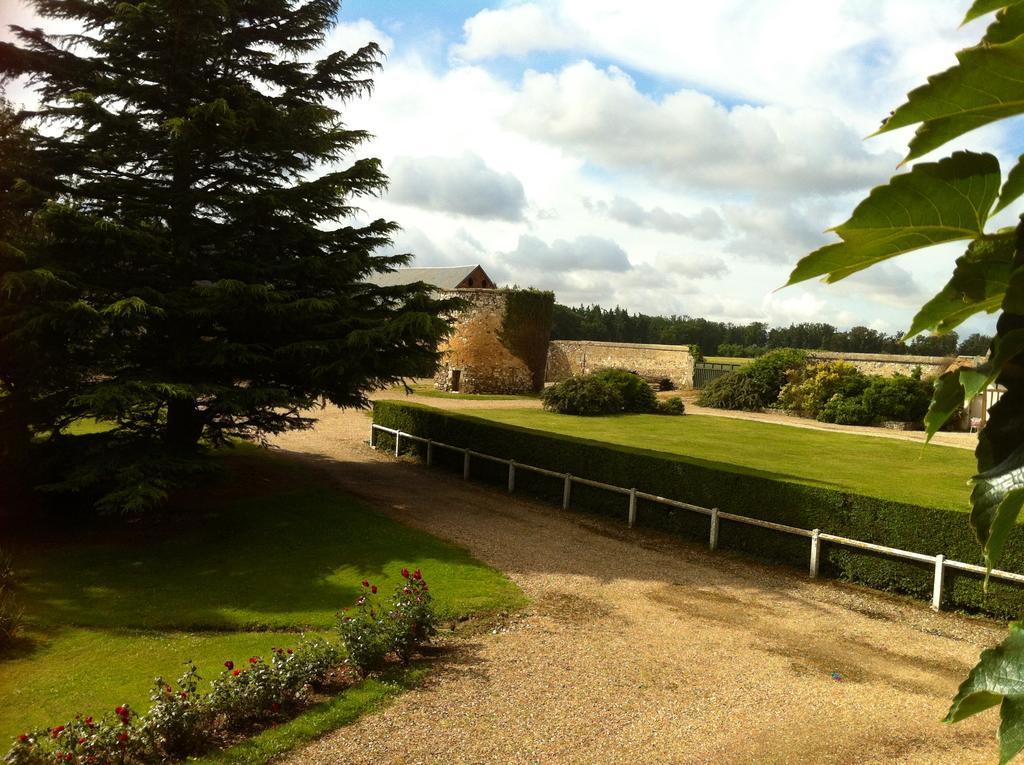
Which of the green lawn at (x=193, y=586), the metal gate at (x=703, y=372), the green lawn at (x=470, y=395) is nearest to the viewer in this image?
the green lawn at (x=193, y=586)

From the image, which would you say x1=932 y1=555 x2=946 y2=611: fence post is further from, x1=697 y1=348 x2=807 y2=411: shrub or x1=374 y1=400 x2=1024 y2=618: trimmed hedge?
x1=697 y1=348 x2=807 y2=411: shrub

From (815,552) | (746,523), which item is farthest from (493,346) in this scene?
(815,552)

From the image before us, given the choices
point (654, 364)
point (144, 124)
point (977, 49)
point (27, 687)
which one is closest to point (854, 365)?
point (654, 364)

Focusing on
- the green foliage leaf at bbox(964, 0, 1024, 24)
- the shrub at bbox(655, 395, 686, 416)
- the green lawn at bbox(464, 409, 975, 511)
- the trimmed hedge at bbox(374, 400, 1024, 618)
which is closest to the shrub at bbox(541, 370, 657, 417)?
the shrub at bbox(655, 395, 686, 416)

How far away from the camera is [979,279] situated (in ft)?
1.82

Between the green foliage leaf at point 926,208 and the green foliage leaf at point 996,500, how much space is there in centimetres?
17

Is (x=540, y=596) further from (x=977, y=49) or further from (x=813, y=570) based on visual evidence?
(x=977, y=49)

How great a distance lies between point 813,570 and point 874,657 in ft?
7.45

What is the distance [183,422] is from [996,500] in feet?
39.0

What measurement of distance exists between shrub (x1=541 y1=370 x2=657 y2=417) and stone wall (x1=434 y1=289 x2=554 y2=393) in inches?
250

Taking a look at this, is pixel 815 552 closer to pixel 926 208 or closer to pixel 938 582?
pixel 938 582

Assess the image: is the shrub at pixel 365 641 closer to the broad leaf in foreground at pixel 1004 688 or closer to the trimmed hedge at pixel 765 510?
the trimmed hedge at pixel 765 510

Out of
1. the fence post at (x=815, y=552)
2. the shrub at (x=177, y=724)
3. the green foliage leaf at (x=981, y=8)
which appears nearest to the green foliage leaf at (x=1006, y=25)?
the green foliage leaf at (x=981, y=8)

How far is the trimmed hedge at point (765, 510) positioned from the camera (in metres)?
7.81
